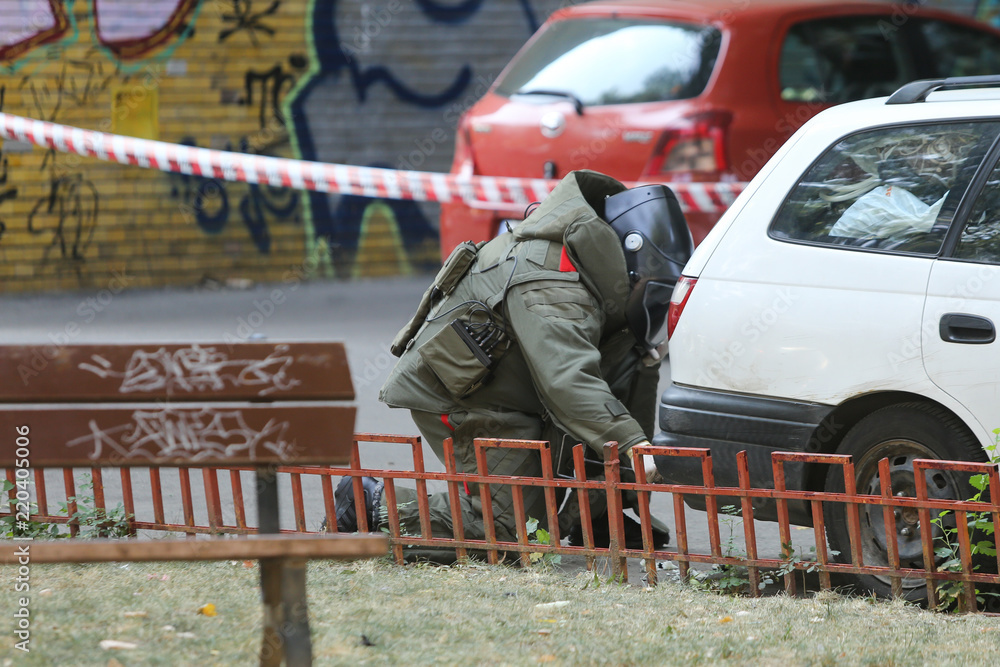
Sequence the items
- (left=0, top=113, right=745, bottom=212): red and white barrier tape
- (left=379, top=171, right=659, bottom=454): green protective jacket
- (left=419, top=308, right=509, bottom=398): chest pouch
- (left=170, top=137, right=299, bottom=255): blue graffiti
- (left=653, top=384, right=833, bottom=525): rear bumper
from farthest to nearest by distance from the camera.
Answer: (left=170, top=137, right=299, bottom=255): blue graffiti → (left=0, top=113, right=745, bottom=212): red and white barrier tape → (left=419, top=308, right=509, bottom=398): chest pouch → (left=379, top=171, right=659, bottom=454): green protective jacket → (left=653, top=384, right=833, bottom=525): rear bumper

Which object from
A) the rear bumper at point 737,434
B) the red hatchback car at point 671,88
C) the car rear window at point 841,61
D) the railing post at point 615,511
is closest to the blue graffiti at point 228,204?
the red hatchback car at point 671,88

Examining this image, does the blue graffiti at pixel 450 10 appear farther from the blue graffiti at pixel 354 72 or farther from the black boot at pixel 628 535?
the black boot at pixel 628 535

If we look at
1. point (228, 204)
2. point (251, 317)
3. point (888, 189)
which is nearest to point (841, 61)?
point (888, 189)

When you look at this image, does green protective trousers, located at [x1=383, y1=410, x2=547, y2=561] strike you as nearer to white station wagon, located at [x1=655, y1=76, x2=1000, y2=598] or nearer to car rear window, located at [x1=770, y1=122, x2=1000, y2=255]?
white station wagon, located at [x1=655, y1=76, x2=1000, y2=598]

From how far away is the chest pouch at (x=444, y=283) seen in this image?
4441 mm

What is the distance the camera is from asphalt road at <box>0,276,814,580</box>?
7.75 m

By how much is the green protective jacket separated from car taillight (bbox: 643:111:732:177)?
2.40 m

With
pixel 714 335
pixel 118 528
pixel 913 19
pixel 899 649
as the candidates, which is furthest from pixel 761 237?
pixel 913 19

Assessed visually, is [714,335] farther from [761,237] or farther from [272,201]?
[272,201]

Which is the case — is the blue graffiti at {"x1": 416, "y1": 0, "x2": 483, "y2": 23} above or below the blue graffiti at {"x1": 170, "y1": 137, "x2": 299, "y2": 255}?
above

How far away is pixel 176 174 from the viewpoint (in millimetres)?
10320

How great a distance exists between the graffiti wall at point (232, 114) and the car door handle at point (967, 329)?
7.75 meters

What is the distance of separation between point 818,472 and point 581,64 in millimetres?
4081

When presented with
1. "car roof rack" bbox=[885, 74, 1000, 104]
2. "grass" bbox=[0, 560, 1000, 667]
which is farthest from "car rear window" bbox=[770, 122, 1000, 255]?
"grass" bbox=[0, 560, 1000, 667]
